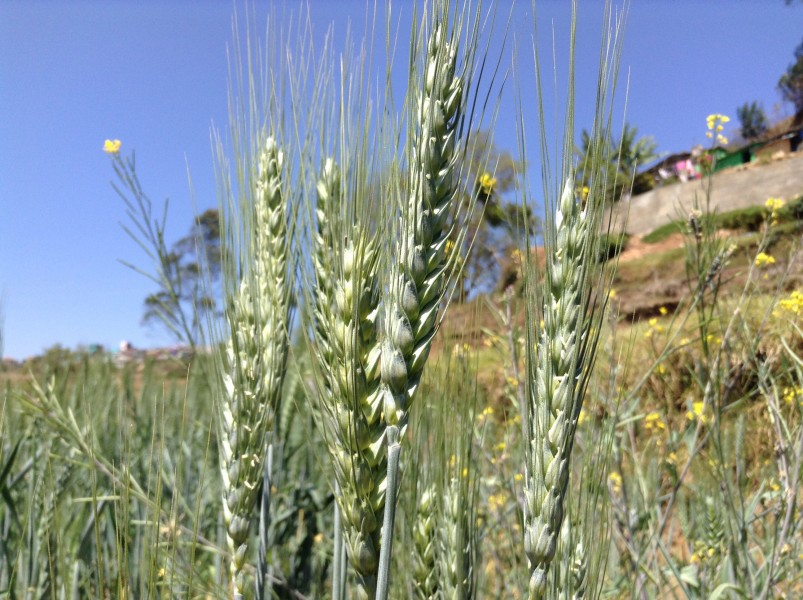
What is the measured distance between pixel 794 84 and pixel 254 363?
36.8 meters

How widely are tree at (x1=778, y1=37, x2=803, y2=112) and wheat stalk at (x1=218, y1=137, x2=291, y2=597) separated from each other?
31030 millimetres

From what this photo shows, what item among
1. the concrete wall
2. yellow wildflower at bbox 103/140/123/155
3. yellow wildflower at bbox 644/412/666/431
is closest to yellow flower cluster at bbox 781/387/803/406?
yellow wildflower at bbox 644/412/666/431

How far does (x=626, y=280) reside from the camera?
13953 millimetres

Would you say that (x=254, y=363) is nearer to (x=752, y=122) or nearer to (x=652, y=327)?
(x=652, y=327)

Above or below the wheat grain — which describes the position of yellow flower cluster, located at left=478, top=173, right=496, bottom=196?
above

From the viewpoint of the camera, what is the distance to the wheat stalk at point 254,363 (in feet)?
3.83

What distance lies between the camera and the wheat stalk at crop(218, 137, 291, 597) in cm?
117

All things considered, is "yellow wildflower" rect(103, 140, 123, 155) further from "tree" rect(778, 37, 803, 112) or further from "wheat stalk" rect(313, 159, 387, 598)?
"tree" rect(778, 37, 803, 112)

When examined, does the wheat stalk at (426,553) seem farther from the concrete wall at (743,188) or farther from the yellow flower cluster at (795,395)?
the concrete wall at (743,188)

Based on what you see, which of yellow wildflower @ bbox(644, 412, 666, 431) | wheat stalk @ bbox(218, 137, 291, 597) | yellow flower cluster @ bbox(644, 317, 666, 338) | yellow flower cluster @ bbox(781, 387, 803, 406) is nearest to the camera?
wheat stalk @ bbox(218, 137, 291, 597)

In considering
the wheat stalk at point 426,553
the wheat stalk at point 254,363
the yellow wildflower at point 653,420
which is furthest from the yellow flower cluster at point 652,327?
the wheat stalk at point 254,363

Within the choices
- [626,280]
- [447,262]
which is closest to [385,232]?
[447,262]

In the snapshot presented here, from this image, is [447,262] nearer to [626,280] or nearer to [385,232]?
[385,232]

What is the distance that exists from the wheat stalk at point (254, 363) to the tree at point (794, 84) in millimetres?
31030
